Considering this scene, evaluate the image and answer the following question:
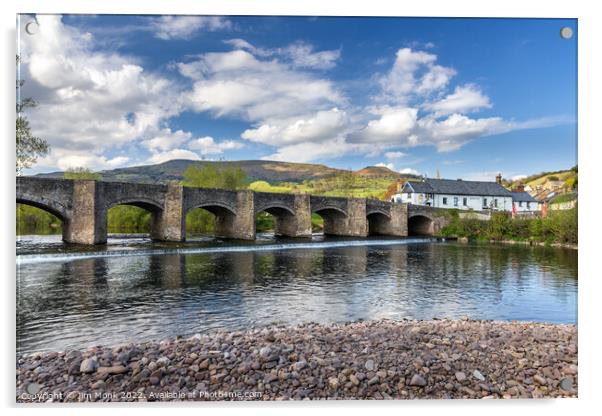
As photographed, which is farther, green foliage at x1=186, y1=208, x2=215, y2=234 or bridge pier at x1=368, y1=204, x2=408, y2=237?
bridge pier at x1=368, y1=204, x2=408, y2=237

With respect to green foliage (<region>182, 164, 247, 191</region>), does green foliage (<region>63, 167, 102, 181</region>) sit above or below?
below

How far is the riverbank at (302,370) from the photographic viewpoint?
390 centimetres

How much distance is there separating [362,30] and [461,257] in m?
15.9

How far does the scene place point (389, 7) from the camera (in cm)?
473

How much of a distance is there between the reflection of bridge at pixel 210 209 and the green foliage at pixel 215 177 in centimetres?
71

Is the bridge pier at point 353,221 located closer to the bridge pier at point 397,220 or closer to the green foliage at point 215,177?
the bridge pier at point 397,220

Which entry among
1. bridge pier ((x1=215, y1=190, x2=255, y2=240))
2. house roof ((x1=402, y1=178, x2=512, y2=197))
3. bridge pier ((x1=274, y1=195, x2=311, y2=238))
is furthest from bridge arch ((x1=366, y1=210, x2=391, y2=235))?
bridge pier ((x1=215, y1=190, x2=255, y2=240))

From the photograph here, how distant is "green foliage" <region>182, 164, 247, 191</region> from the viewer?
2255cm

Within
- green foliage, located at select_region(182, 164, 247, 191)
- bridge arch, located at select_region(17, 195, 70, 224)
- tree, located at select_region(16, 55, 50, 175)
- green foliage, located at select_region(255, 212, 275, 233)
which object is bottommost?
green foliage, located at select_region(255, 212, 275, 233)

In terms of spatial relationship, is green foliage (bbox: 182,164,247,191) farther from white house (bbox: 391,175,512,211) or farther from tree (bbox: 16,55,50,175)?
white house (bbox: 391,175,512,211)

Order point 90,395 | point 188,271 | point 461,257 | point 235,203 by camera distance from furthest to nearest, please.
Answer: point 235,203
point 461,257
point 188,271
point 90,395
